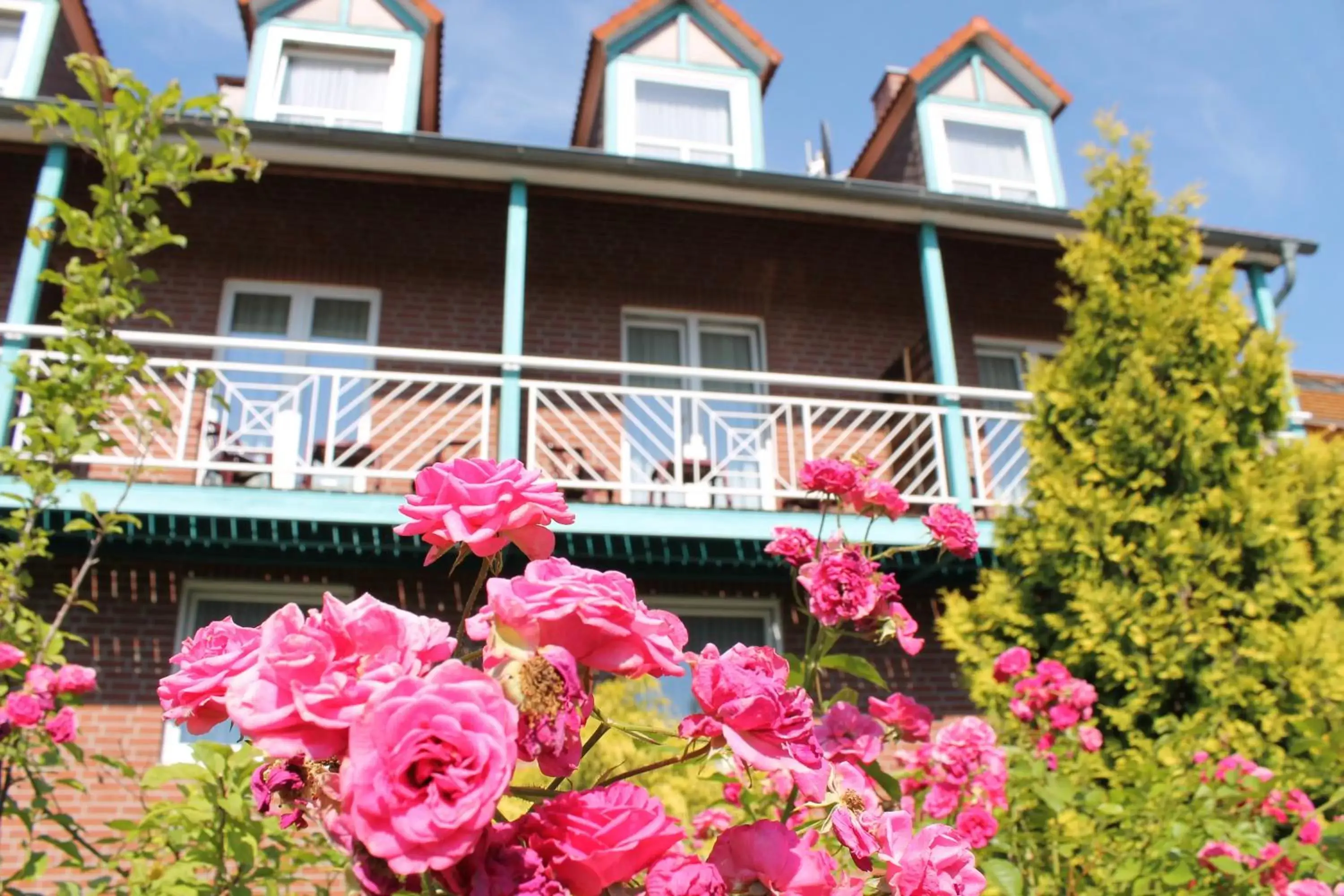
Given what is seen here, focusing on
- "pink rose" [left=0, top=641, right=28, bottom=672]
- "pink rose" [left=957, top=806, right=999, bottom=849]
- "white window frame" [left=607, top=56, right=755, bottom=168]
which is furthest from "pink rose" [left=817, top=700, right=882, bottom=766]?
"white window frame" [left=607, top=56, right=755, bottom=168]

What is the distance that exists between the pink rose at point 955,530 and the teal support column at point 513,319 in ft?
12.8

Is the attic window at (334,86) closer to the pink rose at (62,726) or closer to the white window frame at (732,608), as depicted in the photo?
the white window frame at (732,608)

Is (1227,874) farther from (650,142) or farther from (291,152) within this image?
(650,142)

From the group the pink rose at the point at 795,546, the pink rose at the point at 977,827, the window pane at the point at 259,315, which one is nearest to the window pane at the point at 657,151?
the window pane at the point at 259,315

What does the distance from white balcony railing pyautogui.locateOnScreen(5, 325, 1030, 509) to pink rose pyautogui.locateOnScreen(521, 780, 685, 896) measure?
4.71 m

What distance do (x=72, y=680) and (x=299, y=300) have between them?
5791 mm

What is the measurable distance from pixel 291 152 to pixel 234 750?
5.40 meters

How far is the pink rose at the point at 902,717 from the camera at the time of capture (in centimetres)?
220

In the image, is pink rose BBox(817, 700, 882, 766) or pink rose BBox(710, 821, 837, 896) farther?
pink rose BBox(817, 700, 882, 766)

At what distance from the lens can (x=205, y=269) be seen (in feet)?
25.3

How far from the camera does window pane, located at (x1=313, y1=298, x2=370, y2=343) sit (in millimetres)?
7910

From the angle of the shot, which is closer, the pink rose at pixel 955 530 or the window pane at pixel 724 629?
the pink rose at pixel 955 530

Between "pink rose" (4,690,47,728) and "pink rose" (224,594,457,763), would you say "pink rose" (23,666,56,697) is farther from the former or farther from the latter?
"pink rose" (224,594,457,763)

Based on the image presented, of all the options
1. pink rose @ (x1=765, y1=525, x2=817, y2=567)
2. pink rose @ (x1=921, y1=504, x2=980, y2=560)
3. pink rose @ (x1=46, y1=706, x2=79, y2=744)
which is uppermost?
pink rose @ (x1=921, y1=504, x2=980, y2=560)
